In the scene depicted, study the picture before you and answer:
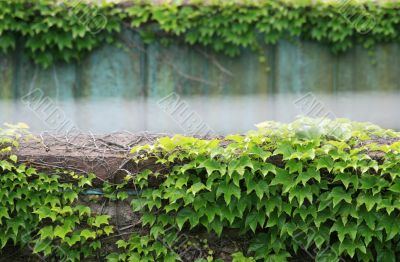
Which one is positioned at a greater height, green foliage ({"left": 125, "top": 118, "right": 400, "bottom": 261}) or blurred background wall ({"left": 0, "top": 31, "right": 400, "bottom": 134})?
blurred background wall ({"left": 0, "top": 31, "right": 400, "bottom": 134})

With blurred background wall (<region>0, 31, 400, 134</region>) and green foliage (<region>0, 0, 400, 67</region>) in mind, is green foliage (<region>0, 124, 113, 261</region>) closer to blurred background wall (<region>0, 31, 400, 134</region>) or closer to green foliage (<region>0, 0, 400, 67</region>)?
blurred background wall (<region>0, 31, 400, 134</region>)

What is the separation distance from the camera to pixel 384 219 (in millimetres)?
3646

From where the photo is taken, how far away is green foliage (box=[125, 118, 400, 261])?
3.66 metres

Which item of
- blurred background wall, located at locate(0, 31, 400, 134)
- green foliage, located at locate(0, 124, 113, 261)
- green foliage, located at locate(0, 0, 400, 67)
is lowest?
green foliage, located at locate(0, 124, 113, 261)

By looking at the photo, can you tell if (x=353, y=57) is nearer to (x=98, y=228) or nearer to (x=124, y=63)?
(x=124, y=63)

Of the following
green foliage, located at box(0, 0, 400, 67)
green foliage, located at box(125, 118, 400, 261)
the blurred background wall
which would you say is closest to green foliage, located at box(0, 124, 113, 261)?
green foliage, located at box(125, 118, 400, 261)

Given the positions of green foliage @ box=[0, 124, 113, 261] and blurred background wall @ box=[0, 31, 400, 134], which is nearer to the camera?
green foliage @ box=[0, 124, 113, 261]

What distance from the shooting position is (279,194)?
3752mm

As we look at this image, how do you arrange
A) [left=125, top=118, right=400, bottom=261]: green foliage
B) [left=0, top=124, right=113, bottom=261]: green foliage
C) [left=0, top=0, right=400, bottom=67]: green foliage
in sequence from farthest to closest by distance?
[left=0, top=0, right=400, bottom=67]: green foliage
[left=0, top=124, right=113, bottom=261]: green foliage
[left=125, top=118, right=400, bottom=261]: green foliage

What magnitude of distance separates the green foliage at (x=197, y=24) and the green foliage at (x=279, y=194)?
2.66 m

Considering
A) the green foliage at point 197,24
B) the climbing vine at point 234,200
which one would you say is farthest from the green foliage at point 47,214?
the green foliage at point 197,24

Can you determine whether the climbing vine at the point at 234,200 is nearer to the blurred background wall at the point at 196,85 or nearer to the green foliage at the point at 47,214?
the green foliage at the point at 47,214

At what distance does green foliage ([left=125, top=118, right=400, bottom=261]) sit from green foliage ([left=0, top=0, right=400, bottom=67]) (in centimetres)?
266

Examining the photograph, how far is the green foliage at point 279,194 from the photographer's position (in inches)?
144
